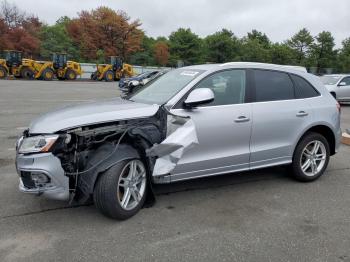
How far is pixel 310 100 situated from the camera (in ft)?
15.9

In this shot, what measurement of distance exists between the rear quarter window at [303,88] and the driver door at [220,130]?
0.89 metres

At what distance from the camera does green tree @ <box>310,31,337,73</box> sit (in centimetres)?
4950

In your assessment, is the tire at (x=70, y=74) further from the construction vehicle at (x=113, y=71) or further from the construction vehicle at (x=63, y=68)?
the construction vehicle at (x=113, y=71)

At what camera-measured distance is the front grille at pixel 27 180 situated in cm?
341

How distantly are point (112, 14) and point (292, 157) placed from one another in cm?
5917

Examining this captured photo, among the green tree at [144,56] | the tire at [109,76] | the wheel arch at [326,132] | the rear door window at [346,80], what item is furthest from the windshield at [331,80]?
Result: the green tree at [144,56]

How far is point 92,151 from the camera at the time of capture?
362 cm

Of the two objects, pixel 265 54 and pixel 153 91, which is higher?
pixel 265 54

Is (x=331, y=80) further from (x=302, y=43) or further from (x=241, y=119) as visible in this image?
(x=302, y=43)

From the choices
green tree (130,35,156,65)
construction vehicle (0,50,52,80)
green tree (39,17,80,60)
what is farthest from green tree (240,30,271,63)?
construction vehicle (0,50,52,80)

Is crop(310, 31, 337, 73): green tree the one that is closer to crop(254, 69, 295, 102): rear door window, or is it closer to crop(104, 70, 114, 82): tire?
crop(104, 70, 114, 82): tire

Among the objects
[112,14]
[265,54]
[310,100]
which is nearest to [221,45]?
[265,54]

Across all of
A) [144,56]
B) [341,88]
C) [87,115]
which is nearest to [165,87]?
[87,115]

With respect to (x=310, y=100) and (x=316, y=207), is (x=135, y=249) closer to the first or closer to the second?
(x=316, y=207)
